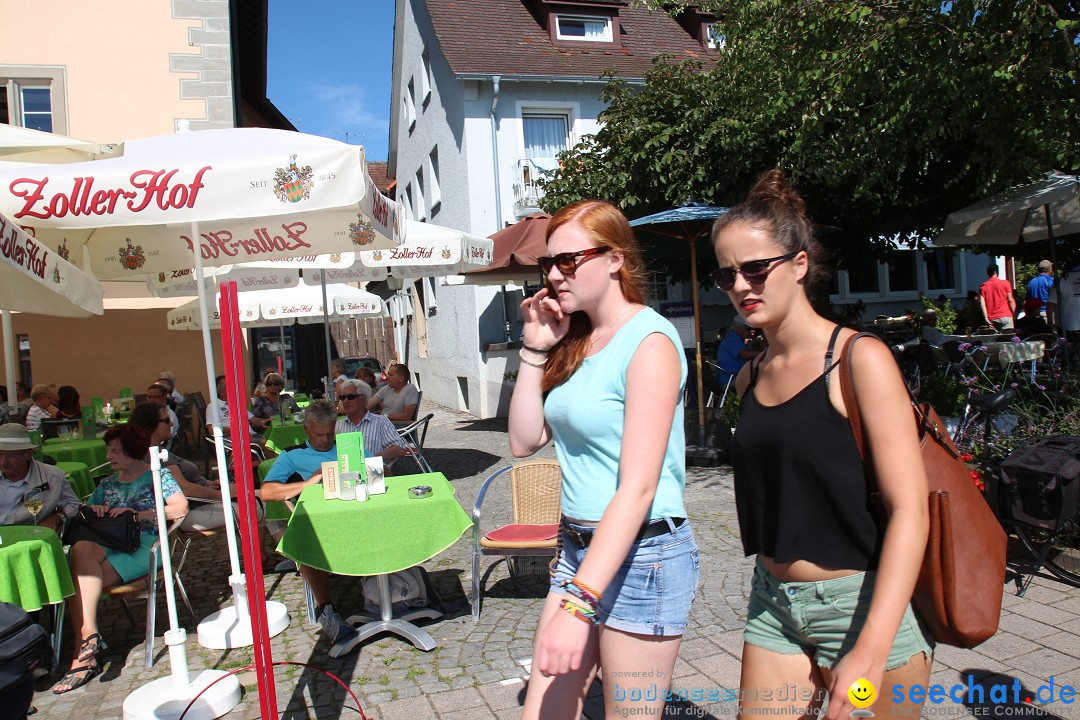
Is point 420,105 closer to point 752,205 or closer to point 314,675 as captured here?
point 314,675

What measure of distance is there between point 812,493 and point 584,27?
58.0 feet

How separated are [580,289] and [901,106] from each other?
6.00 meters

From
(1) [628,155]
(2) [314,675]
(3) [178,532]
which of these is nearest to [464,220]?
(1) [628,155]

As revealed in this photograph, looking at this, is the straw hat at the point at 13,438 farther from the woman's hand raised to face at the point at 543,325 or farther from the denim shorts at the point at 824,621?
the denim shorts at the point at 824,621

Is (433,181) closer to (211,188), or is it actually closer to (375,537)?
(211,188)

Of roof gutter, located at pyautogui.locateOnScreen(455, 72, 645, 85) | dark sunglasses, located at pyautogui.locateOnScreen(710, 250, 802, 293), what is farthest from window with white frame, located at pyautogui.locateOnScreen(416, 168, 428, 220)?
dark sunglasses, located at pyautogui.locateOnScreen(710, 250, 802, 293)

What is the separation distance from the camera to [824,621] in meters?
1.72

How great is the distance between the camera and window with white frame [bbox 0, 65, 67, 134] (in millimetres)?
11766

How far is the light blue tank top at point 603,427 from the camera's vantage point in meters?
1.84

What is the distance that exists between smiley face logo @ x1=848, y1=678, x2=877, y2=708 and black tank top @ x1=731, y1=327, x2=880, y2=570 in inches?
9.6

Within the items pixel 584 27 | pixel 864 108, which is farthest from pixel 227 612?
pixel 584 27

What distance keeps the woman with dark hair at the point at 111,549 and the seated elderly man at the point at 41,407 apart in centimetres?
432

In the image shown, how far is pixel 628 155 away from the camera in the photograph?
39.0 ft

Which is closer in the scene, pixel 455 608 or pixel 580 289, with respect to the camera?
pixel 580 289
